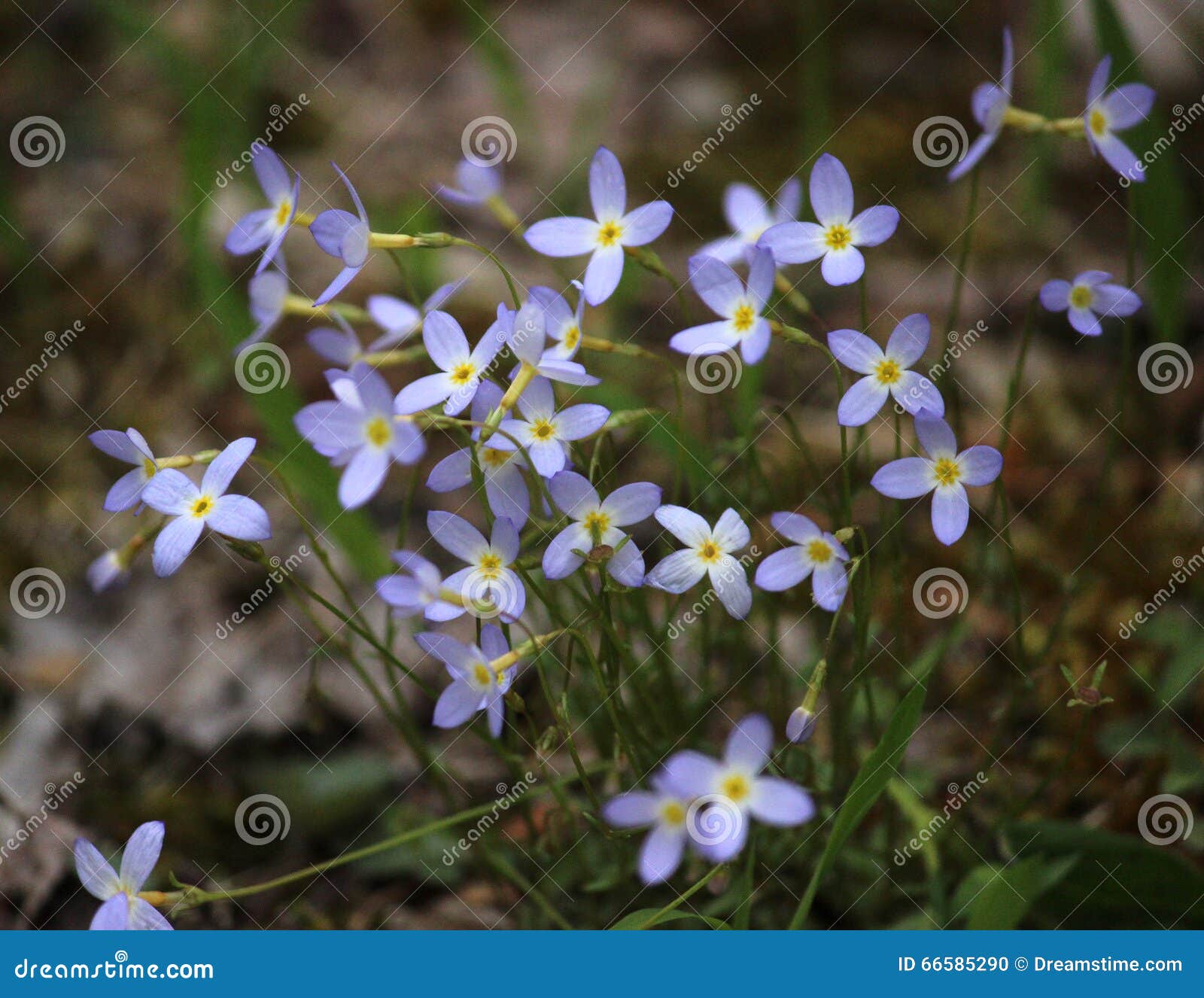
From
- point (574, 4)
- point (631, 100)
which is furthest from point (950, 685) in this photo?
point (574, 4)

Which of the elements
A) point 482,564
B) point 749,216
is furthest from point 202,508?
point 749,216

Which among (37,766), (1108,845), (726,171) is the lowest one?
(37,766)

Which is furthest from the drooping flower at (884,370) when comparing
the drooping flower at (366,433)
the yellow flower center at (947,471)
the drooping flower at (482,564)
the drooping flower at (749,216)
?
the drooping flower at (366,433)

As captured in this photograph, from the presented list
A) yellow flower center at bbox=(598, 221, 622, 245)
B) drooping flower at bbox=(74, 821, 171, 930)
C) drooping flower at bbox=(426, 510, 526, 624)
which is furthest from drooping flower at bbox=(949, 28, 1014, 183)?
drooping flower at bbox=(74, 821, 171, 930)

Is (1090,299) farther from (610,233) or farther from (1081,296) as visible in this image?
(610,233)

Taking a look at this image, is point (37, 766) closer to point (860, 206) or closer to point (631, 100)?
point (860, 206)

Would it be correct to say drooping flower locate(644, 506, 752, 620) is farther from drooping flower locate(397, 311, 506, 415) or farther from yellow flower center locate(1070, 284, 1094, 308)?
yellow flower center locate(1070, 284, 1094, 308)
